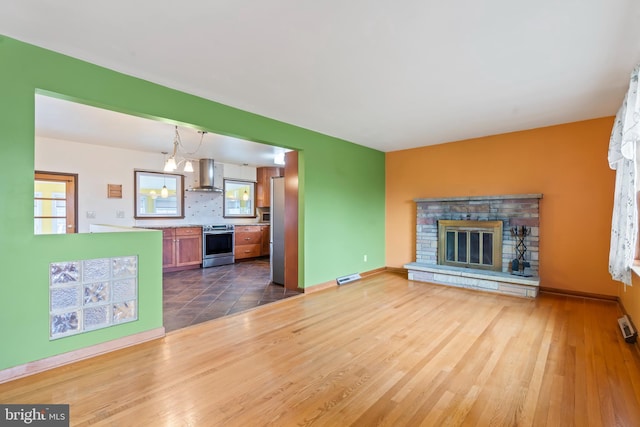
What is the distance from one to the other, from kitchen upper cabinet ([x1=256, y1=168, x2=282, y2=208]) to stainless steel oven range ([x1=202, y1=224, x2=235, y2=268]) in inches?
63.6

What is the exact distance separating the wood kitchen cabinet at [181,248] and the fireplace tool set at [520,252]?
6.23 meters

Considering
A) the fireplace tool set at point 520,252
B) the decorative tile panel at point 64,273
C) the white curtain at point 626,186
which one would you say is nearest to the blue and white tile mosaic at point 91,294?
the decorative tile panel at point 64,273

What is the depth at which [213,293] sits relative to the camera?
4.53 metres

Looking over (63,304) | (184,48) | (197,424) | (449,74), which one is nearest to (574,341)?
(449,74)

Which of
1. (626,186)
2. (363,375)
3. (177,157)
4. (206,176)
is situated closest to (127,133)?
(177,157)

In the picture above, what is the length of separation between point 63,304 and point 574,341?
4.71m

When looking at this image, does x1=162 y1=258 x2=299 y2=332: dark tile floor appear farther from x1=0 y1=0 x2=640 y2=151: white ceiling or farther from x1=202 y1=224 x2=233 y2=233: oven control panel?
x1=0 y1=0 x2=640 y2=151: white ceiling

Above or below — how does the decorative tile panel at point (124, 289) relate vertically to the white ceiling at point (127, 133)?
below

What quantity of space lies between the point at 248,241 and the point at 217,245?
3.08 feet

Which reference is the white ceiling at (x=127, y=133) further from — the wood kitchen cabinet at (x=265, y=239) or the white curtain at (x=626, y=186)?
the white curtain at (x=626, y=186)

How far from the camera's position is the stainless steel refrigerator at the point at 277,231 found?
16.6 ft

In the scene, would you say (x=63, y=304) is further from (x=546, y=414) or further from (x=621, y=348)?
(x=621, y=348)

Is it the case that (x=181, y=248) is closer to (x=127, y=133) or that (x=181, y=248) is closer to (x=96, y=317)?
(x=127, y=133)

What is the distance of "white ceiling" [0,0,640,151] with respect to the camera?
191 cm
